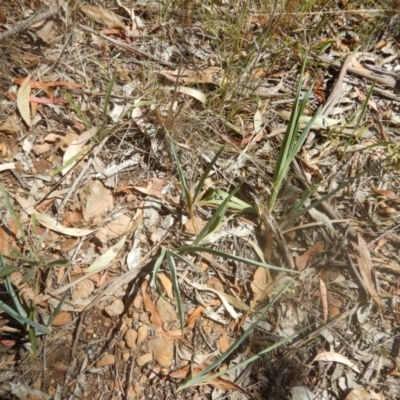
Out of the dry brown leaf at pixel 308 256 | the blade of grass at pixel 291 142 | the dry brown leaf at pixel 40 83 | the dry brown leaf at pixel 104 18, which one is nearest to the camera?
the blade of grass at pixel 291 142

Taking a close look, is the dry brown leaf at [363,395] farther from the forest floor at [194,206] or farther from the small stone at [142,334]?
the small stone at [142,334]

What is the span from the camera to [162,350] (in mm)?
1238

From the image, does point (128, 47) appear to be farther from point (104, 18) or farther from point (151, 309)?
point (151, 309)

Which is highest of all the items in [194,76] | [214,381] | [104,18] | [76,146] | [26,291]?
[104,18]

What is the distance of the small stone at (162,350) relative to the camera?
1.23 m

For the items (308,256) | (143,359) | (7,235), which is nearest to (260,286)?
(308,256)

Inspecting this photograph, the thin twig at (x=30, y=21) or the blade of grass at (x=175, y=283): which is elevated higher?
the thin twig at (x=30, y=21)

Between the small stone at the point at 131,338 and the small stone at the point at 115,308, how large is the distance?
6cm

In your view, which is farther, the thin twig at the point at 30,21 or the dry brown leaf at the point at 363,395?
the thin twig at the point at 30,21

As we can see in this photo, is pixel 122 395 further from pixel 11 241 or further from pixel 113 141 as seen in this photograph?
pixel 113 141

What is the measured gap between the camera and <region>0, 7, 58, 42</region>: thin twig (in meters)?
1.47

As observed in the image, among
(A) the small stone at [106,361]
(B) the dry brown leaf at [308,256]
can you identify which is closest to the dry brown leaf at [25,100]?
(A) the small stone at [106,361]

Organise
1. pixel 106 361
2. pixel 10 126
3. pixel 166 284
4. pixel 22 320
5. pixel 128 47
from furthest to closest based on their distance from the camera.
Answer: pixel 128 47, pixel 10 126, pixel 166 284, pixel 106 361, pixel 22 320

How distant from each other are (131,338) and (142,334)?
0.03m
